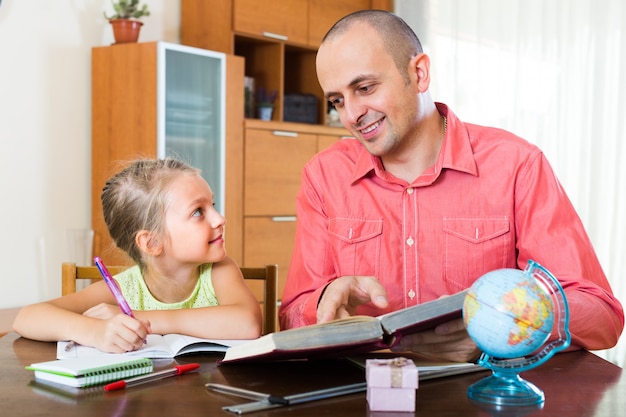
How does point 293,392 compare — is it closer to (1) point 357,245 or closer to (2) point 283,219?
(1) point 357,245

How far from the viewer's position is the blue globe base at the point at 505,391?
1.07 meters

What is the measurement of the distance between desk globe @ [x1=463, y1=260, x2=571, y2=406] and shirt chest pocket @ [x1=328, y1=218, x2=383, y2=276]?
2.81ft

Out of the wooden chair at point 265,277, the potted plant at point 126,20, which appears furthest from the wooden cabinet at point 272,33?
the wooden chair at point 265,277

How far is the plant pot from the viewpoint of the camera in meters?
3.95

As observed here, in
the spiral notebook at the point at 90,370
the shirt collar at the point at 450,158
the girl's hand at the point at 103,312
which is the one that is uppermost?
the shirt collar at the point at 450,158

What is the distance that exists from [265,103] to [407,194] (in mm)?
2786

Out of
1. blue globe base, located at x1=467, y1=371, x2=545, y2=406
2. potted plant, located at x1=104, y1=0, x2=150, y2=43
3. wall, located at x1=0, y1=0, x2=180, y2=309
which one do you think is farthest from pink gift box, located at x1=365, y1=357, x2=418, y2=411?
potted plant, located at x1=104, y1=0, x2=150, y2=43

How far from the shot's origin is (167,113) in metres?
4.02

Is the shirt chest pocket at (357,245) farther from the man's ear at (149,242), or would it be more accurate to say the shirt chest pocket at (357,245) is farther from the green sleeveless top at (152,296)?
the man's ear at (149,242)

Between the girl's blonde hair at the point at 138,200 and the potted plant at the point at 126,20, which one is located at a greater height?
the potted plant at the point at 126,20

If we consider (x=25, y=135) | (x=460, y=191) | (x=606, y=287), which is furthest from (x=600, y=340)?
(x=25, y=135)

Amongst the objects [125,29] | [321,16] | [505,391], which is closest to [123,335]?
[505,391]

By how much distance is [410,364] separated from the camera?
104 cm

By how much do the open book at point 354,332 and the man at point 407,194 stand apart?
1.87 feet
